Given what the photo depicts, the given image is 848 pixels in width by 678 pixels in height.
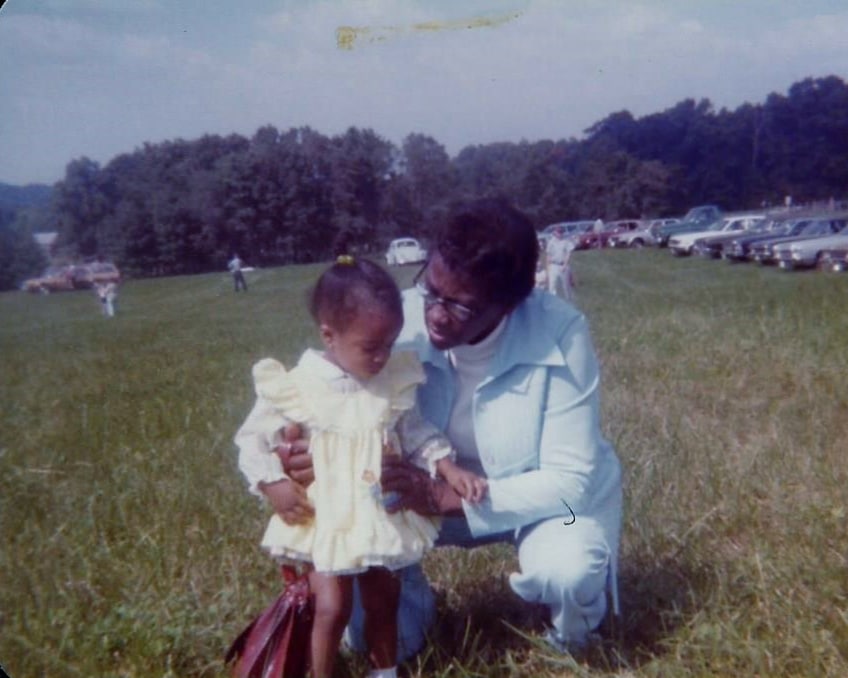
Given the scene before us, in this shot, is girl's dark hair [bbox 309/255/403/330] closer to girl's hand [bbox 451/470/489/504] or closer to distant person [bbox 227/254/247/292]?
girl's hand [bbox 451/470/489/504]

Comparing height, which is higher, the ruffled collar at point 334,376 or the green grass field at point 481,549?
the ruffled collar at point 334,376

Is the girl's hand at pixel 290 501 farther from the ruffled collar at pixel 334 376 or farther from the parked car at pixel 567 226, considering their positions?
the parked car at pixel 567 226

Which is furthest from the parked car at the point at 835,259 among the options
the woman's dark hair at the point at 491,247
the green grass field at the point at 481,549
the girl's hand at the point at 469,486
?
the girl's hand at the point at 469,486

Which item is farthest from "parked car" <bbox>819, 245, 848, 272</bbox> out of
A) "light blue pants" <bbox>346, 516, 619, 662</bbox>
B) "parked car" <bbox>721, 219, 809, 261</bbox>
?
"light blue pants" <bbox>346, 516, 619, 662</bbox>

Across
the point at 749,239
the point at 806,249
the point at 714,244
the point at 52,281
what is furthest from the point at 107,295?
the point at 714,244

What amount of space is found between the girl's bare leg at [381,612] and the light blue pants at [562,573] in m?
0.22

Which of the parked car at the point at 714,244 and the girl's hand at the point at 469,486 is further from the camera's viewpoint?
the parked car at the point at 714,244

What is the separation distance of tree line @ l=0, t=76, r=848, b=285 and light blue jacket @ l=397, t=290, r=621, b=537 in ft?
1.32

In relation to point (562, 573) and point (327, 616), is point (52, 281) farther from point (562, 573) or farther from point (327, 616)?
point (562, 573)

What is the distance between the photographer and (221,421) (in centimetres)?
540

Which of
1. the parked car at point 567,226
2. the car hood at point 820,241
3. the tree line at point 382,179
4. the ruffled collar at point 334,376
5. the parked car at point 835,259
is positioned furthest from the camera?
the parked car at point 835,259

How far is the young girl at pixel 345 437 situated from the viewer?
7.86 feet

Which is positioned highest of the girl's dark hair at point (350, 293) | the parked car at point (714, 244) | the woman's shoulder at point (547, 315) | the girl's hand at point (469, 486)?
the girl's dark hair at point (350, 293)

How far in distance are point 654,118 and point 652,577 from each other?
2507mm
